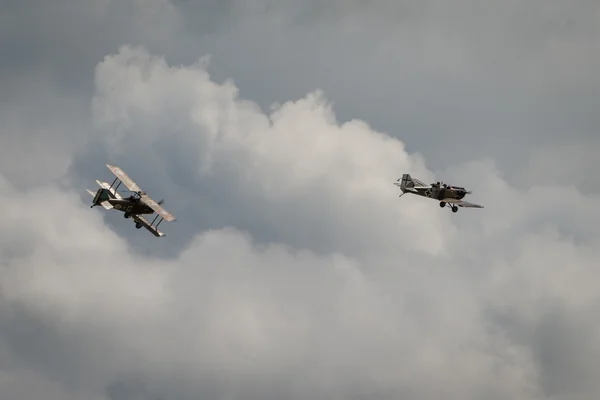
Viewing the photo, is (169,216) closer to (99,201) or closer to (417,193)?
(99,201)

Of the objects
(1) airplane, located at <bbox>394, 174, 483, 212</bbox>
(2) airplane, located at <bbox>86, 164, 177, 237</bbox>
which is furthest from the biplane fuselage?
(1) airplane, located at <bbox>394, 174, 483, 212</bbox>

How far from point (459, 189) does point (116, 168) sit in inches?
2408

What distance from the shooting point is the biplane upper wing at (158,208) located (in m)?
145

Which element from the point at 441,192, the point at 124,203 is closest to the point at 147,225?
the point at 124,203

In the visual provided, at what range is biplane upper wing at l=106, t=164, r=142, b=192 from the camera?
15350cm

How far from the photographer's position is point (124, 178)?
15425 centimetres

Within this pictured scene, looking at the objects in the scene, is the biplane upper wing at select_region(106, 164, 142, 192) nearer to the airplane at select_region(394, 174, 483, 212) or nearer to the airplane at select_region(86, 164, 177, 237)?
the airplane at select_region(86, 164, 177, 237)

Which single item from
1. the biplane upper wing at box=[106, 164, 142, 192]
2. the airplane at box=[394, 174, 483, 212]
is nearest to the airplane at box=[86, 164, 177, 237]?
the biplane upper wing at box=[106, 164, 142, 192]

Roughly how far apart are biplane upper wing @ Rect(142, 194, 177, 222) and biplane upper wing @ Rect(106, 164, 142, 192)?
2.79 m

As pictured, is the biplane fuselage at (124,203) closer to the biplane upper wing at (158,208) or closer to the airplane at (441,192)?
the biplane upper wing at (158,208)

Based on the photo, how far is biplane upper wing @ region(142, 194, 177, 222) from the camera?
145375 mm

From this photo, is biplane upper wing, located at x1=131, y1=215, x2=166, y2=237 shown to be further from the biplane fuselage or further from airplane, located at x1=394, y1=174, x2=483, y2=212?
airplane, located at x1=394, y1=174, x2=483, y2=212

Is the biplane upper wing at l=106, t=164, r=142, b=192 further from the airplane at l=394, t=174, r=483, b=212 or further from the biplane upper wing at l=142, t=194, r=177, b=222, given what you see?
the airplane at l=394, t=174, r=483, b=212

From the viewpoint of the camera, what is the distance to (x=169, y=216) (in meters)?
146
